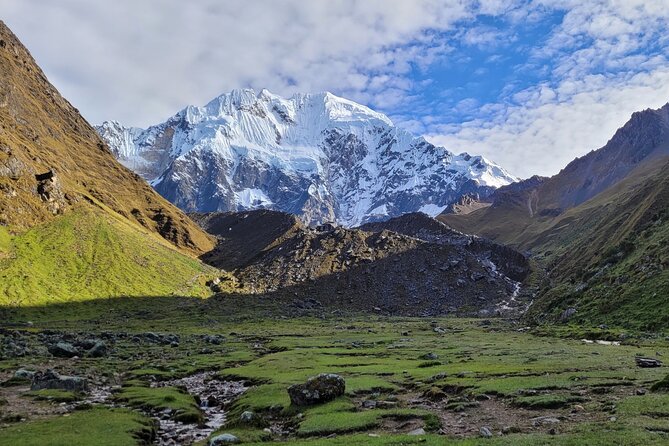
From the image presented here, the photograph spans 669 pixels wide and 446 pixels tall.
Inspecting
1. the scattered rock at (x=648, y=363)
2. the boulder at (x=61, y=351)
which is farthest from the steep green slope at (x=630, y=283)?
the boulder at (x=61, y=351)

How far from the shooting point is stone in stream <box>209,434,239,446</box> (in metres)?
26.9

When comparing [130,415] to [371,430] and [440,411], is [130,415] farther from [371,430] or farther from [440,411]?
[440,411]

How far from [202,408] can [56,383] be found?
13.2 metres

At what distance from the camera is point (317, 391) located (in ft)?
120

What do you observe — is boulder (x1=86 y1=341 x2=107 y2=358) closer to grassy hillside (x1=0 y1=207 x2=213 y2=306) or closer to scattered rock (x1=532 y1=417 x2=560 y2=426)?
scattered rock (x1=532 y1=417 x2=560 y2=426)

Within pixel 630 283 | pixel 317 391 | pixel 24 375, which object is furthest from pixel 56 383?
pixel 630 283

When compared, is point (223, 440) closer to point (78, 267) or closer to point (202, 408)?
point (202, 408)

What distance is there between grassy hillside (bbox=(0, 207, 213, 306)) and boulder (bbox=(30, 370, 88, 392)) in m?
111

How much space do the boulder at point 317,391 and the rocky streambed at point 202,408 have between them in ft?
18.6

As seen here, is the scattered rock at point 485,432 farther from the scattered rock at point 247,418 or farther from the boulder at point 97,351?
the boulder at point 97,351

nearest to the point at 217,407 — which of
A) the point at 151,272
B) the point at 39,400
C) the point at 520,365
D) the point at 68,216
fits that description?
the point at 39,400

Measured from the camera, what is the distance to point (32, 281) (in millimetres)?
149875

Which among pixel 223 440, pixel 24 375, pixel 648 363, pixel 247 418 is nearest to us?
pixel 223 440

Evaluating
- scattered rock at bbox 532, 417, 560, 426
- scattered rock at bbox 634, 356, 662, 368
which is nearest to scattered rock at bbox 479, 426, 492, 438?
scattered rock at bbox 532, 417, 560, 426
